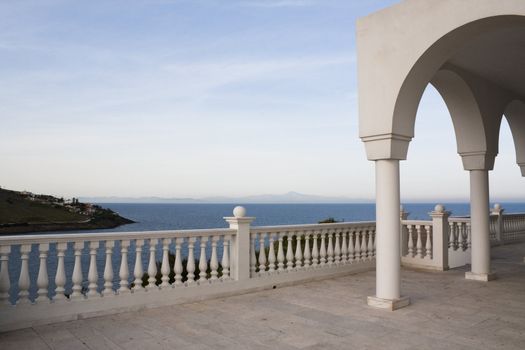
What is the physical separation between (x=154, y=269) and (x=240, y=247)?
1.38 meters

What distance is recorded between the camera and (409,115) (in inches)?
210

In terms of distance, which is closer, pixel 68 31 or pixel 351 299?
pixel 351 299

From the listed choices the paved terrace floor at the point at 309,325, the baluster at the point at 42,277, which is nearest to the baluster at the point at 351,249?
the paved terrace floor at the point at 309,325

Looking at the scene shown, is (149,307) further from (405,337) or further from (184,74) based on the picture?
(184,74)

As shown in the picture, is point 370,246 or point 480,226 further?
point 370,246

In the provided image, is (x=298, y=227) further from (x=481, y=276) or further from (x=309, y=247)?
(x=481, y=276)

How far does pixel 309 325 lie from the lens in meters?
4.46

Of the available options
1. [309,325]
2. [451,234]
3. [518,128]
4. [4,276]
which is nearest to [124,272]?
[4,276]

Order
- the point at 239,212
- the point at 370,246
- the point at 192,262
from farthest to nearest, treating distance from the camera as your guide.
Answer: the point at 370,246
the point at 239,212
the point at 192,262

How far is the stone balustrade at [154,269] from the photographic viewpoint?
14.3 feet

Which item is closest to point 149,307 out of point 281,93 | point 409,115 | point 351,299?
point 351,299

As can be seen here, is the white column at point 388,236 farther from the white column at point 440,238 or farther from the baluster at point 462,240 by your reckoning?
the baluster at point 462,240

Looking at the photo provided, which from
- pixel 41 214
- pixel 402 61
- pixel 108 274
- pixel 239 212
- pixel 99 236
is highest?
pixel 402 61

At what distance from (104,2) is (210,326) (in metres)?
8.83
